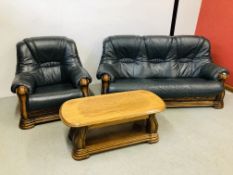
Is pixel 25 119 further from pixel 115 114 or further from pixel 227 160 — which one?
pixel 227 160

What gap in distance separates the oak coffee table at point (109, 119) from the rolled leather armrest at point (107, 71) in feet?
1.67

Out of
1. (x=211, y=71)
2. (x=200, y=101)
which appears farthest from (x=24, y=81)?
(x=211, y=71)

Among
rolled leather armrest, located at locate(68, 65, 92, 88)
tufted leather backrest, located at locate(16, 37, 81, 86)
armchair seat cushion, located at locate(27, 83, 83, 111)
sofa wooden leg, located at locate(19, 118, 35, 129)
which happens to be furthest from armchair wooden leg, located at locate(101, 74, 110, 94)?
sofa wooden leg, located at locate(19, 118, 35, 129)

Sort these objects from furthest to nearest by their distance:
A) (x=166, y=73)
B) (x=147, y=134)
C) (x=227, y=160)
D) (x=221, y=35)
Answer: (x=221, y=35)
(x=166, y=73)
(x=147, y=134)
(x=227, y=160)

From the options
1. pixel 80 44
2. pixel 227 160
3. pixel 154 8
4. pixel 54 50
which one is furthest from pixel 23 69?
pixel 227 160

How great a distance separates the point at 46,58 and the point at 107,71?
2.75 ft

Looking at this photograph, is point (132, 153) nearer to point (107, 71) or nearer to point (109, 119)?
point (109, 119)

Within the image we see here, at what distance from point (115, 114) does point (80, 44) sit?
1.75 meters

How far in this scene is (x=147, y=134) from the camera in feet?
7.88

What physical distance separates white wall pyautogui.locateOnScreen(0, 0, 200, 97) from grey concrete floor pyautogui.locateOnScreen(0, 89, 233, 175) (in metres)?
1.03

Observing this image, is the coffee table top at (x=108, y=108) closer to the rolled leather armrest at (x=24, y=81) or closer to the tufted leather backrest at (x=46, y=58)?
the rolled leather armrest at (x=24, y=81)

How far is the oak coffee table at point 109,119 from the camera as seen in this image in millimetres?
2022

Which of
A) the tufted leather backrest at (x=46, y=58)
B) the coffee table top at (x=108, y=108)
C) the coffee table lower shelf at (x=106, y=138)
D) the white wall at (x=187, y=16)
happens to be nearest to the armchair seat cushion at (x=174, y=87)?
the coffee table top at (x=108, y=108)

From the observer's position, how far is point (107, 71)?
9.52ft
